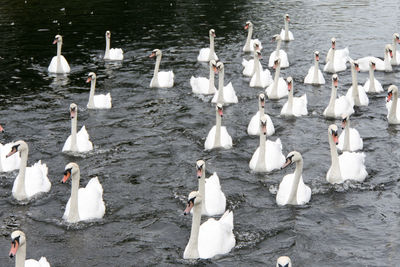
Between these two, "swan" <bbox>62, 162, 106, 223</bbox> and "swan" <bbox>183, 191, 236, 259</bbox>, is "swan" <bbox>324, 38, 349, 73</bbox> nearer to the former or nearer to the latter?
"swan" <bbox>62, 162, 106, 223</bbox>

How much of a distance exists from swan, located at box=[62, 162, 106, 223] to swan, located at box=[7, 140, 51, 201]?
4.27ft

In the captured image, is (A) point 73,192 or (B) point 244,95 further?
(B) point 244,95

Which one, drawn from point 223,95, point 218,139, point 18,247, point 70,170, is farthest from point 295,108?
point 18,247

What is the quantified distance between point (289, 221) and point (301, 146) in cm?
463

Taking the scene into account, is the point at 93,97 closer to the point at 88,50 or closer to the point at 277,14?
the point at 88,50

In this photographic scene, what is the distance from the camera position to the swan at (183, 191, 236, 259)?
1259 centimetres

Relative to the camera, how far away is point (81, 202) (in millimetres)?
14305

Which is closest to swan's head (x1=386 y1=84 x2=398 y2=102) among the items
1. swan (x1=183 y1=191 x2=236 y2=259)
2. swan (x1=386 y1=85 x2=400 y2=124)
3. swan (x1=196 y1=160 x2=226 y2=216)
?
swan (x1=386 y1=85 x2=400 y2=124)

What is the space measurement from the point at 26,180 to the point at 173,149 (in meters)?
4.40

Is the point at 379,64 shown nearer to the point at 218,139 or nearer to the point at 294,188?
the point at 218,139

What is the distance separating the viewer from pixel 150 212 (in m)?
14.7

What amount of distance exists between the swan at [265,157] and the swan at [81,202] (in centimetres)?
412

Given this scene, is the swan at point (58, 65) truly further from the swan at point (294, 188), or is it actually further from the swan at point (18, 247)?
the swan at point (18, 247)

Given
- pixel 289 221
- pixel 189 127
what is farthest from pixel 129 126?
pixel 289 221
